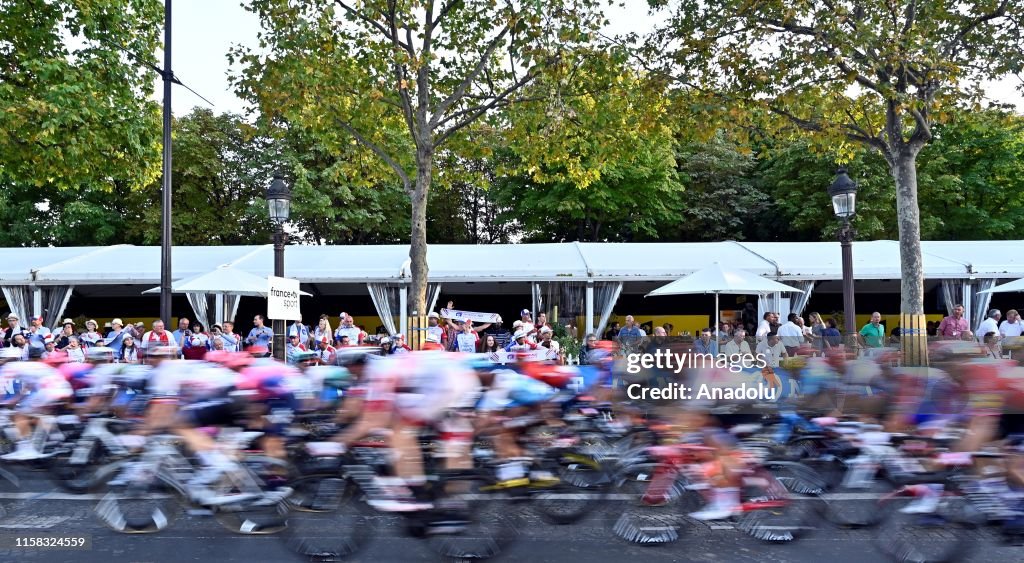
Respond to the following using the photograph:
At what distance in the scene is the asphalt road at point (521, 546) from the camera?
549cm

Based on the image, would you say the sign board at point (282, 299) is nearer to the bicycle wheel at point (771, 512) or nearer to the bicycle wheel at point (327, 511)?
the bicycle wheel at point (327, 511)

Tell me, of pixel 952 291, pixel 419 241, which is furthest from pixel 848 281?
pixel 952 291

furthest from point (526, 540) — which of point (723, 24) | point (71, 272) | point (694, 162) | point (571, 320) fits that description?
point (694, 162)

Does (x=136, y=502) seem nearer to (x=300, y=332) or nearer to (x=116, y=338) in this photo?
(x=300, y=332)

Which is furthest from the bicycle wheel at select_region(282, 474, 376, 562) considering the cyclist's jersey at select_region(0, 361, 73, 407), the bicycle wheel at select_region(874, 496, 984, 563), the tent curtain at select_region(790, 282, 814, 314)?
the tent curtain at select_region(790, 282, 814, 314)

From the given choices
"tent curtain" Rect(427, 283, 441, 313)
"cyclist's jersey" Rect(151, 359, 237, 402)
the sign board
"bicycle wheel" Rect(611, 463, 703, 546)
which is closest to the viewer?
"bicycle wheel" Rect(611, 463, 703, 546)

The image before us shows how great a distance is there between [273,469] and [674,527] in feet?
10.0

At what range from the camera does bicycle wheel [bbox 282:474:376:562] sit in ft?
18.4

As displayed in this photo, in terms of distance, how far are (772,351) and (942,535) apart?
2956 millimetres

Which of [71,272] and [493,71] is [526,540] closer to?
[493,71]

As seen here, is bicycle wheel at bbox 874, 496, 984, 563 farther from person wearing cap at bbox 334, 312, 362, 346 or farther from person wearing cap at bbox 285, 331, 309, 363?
person wearing cap at bbox 334, 312, 362, 346

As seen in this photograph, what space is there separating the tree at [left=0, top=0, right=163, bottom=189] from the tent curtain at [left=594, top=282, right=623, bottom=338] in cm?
1017

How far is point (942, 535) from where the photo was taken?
5.20 m

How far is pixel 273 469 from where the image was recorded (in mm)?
5918
